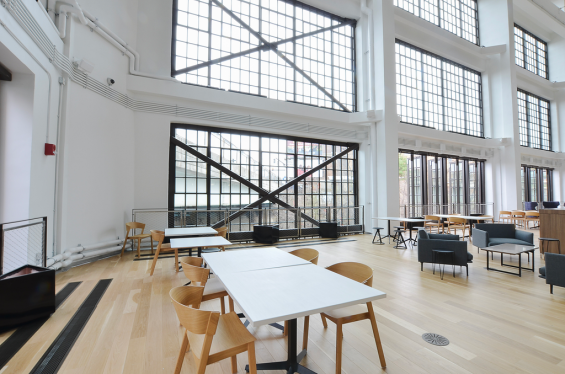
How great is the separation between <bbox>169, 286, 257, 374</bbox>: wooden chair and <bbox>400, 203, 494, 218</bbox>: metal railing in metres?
10.6

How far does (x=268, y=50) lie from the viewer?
29.0ft

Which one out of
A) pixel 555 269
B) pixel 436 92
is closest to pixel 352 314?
pixel 555 269

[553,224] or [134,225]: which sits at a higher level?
[553,224]

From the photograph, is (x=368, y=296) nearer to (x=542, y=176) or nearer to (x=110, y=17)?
(x=110, y=17)

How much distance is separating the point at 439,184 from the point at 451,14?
328 inches

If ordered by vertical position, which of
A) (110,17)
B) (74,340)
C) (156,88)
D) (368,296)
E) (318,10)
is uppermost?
(318,10)

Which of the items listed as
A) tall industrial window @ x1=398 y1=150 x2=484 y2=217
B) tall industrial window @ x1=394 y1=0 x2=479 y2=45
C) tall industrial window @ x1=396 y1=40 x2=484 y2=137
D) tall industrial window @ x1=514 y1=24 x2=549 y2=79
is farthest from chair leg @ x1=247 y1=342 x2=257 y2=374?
tall industrial window @ x1=514 y1=24 x2=549 y2=79

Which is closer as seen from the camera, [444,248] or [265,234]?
[444,248]

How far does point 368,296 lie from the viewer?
167 centimetres

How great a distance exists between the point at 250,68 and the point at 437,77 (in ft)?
30.0

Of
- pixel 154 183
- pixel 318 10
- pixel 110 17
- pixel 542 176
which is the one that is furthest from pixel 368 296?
pixel 542 176

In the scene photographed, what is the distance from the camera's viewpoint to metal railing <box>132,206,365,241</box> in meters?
6.95

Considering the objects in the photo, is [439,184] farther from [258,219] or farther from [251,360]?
[251,360]


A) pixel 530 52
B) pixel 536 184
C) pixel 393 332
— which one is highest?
pixel 530 52
